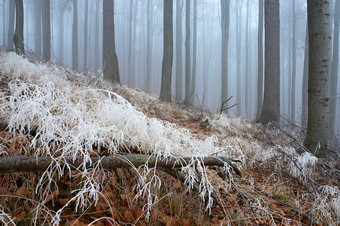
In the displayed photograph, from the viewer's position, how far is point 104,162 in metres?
1.21

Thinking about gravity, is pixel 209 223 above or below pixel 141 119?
below

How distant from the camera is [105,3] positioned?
841 centimetres

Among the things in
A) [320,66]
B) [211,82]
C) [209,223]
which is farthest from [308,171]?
[211,82]

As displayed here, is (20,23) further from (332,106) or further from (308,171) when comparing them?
(332,106)

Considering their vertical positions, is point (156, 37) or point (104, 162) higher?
point (156, 37)

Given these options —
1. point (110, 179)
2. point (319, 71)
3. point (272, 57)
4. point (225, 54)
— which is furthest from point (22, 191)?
point (225, 54)

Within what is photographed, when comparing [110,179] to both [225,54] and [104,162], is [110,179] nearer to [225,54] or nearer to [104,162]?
[104,162]

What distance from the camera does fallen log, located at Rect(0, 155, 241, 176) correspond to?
1.05 metres

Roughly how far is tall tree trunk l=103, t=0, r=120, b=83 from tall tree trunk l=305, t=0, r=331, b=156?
6.52 meters

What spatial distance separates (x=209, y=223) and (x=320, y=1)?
3741 mm

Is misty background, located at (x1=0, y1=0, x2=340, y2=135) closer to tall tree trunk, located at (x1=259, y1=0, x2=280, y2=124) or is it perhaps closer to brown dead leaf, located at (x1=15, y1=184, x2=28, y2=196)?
tall tree trunk, located at (x1=259, y1=0, x2=280, y2=124)

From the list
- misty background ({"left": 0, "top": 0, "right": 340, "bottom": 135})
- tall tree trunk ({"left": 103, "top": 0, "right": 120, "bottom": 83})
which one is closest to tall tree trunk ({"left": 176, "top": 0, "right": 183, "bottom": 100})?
tall tree trunk ({"left": 103, "top": 0, "right": 120, "bottom": 83})

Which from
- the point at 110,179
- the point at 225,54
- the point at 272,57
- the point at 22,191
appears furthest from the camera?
the point at 225,54

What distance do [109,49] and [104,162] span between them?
7.89 m
